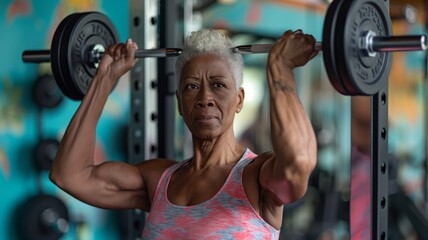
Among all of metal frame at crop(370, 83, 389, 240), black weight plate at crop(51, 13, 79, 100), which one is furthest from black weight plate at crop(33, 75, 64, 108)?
metal frame at crop(370, 83, 389, 240)

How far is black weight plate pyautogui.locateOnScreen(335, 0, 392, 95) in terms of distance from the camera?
143 centimetres

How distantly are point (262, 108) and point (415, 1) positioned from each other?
1227mm

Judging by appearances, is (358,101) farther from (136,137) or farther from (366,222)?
A: (136,137)

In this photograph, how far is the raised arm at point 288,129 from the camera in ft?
4.63

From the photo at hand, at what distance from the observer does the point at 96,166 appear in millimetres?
1888

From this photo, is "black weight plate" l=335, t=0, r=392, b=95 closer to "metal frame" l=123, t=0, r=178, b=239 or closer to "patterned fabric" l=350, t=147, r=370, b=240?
"patterned fabric" l=350, t=147, r=370, b=240

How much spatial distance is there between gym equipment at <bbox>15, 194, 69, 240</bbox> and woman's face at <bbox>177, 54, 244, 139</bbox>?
26.0 inches

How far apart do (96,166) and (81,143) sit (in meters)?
0.08

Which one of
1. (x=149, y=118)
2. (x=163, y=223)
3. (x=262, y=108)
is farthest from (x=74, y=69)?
(x=262, y=108)

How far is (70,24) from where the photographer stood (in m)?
1.94

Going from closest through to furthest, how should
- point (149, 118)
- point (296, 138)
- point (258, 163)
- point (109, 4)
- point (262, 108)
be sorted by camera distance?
point (296, 138), point (258, 163), point (149, 118), point (109, 4), point (262, 108)

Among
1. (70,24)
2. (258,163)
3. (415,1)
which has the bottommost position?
(258,163)

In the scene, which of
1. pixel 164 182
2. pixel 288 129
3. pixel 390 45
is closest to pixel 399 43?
pixel 390 45

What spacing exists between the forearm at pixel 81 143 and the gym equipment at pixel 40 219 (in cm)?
30
